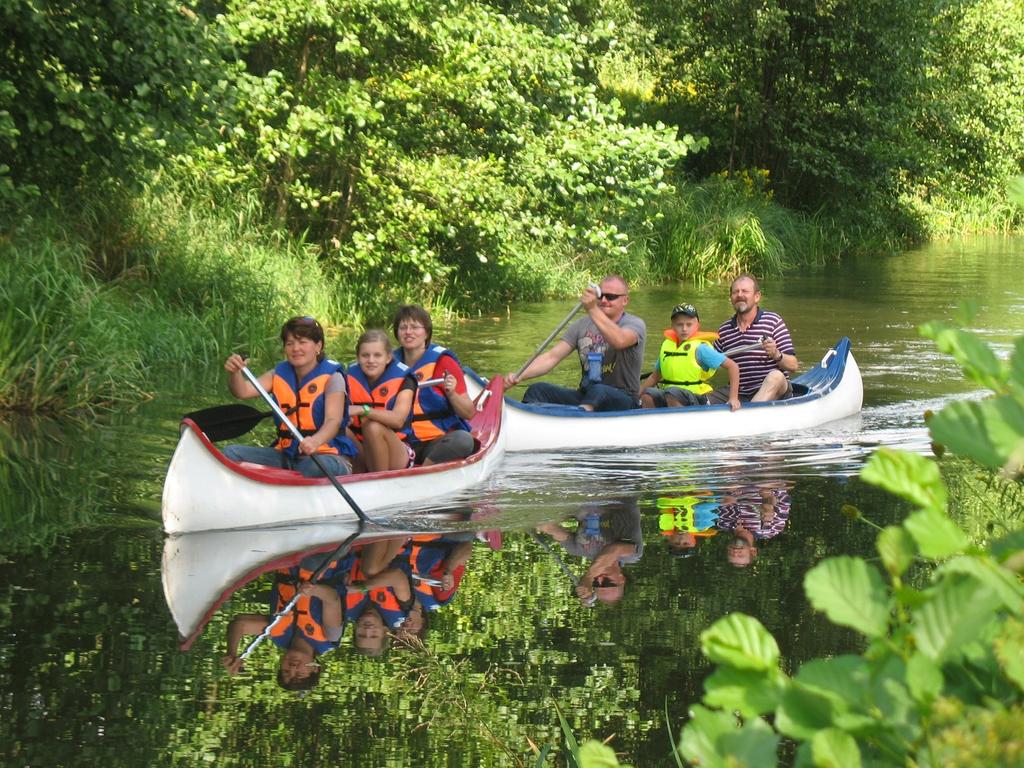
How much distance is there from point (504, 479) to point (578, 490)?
60 cm

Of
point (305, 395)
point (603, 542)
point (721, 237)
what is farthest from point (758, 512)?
point (721, 237)

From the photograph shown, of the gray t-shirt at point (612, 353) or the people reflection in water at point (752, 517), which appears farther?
the gray t-shirt at point (612, 353)

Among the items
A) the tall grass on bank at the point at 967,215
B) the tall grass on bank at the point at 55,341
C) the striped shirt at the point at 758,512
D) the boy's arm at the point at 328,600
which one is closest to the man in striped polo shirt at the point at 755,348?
the striped shirt at the point at 758,512

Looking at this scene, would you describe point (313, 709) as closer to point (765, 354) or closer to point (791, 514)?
point (791, 514)

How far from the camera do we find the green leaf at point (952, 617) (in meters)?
1.24

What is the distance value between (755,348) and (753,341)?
6 centimetres

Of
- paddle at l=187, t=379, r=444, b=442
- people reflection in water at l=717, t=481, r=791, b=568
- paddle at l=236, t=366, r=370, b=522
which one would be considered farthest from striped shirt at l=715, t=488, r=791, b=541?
paddle at l=187, t=379, r=444, b=442

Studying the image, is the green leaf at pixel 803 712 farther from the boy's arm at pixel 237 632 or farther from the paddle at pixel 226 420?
the paddle at pixel 226 420

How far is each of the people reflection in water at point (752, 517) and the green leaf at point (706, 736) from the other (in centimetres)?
A: 511

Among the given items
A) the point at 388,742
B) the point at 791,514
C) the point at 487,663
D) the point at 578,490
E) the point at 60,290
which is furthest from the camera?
the point at 60,290

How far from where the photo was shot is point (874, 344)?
14.8 m

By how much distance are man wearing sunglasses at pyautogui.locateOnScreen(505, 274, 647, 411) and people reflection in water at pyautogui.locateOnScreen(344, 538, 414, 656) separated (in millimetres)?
2948

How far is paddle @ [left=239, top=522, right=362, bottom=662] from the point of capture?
5.20 metres

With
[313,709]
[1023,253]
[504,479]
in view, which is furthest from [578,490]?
[1023,253]
